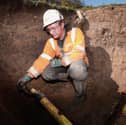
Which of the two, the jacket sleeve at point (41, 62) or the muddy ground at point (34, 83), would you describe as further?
the jacket sleeve at point (41, 62)

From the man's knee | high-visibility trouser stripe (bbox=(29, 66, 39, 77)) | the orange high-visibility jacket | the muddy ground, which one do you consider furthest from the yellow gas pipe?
the man's knee

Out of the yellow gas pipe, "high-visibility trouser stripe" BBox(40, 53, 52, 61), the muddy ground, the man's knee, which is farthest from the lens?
"high-visibility trouser stripe" BBox(40, 53, 52, 61)

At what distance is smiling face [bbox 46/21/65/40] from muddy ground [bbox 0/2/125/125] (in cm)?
94

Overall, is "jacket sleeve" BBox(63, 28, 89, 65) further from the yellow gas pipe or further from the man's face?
the yellow gas pipe

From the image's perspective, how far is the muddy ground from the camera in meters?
4.82

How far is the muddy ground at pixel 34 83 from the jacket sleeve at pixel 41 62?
38 cm

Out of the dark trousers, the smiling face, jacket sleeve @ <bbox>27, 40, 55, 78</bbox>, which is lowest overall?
the dark trousers

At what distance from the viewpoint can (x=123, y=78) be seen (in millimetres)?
7000

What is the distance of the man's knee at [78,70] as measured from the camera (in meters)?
5.21

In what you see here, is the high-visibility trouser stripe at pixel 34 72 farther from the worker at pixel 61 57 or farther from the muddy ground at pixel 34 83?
the muddy ground at pixel 34 83

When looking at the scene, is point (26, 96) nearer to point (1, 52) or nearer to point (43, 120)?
point (43, 120)

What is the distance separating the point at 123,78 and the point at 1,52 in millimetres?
2513

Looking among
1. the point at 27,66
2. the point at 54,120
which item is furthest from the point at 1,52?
the point at 54,120

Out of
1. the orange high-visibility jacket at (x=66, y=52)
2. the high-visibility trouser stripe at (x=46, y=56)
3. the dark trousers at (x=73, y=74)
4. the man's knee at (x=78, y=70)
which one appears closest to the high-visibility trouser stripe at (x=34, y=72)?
the orange high-visibility jacket at (x=66, y=52)
